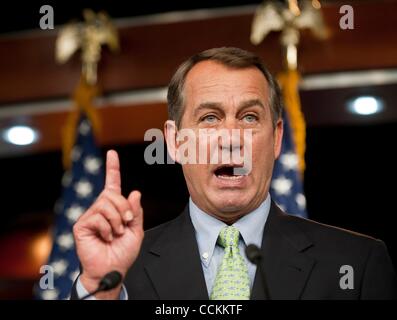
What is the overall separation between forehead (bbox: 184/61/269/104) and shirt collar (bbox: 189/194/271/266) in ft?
0.88

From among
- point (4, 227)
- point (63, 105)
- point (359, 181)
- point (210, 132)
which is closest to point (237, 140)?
point (210, 132)

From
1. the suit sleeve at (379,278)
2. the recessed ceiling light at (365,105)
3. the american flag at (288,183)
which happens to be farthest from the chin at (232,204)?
the recessed ceiling light at (365,105)

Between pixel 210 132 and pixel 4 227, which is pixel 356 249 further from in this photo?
pixel 4 227

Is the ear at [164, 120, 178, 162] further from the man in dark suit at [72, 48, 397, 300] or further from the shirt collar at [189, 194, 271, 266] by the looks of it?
the shirt collar at [189, 194, 271, 266]

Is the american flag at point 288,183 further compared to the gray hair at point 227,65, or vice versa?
the american flag at point 288,183

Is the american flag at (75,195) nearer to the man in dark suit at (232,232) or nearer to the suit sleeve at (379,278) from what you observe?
the man in dark suit at (232,232)

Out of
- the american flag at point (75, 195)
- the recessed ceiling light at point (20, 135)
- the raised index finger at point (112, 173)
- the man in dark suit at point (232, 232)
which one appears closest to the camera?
the raised index finger at point (112, 173)

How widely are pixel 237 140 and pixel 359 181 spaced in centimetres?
130

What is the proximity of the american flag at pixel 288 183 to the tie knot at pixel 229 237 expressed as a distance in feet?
3.11

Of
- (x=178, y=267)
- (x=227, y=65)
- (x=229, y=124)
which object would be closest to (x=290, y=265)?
(x=178, y=267)

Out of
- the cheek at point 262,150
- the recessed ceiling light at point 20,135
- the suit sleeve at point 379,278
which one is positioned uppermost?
the recessed ceiling light at point 20,135

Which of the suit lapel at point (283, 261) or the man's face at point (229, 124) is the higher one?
the man's face at point (229, 124)

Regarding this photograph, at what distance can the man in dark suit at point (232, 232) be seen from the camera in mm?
1651

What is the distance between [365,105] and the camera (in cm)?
339
